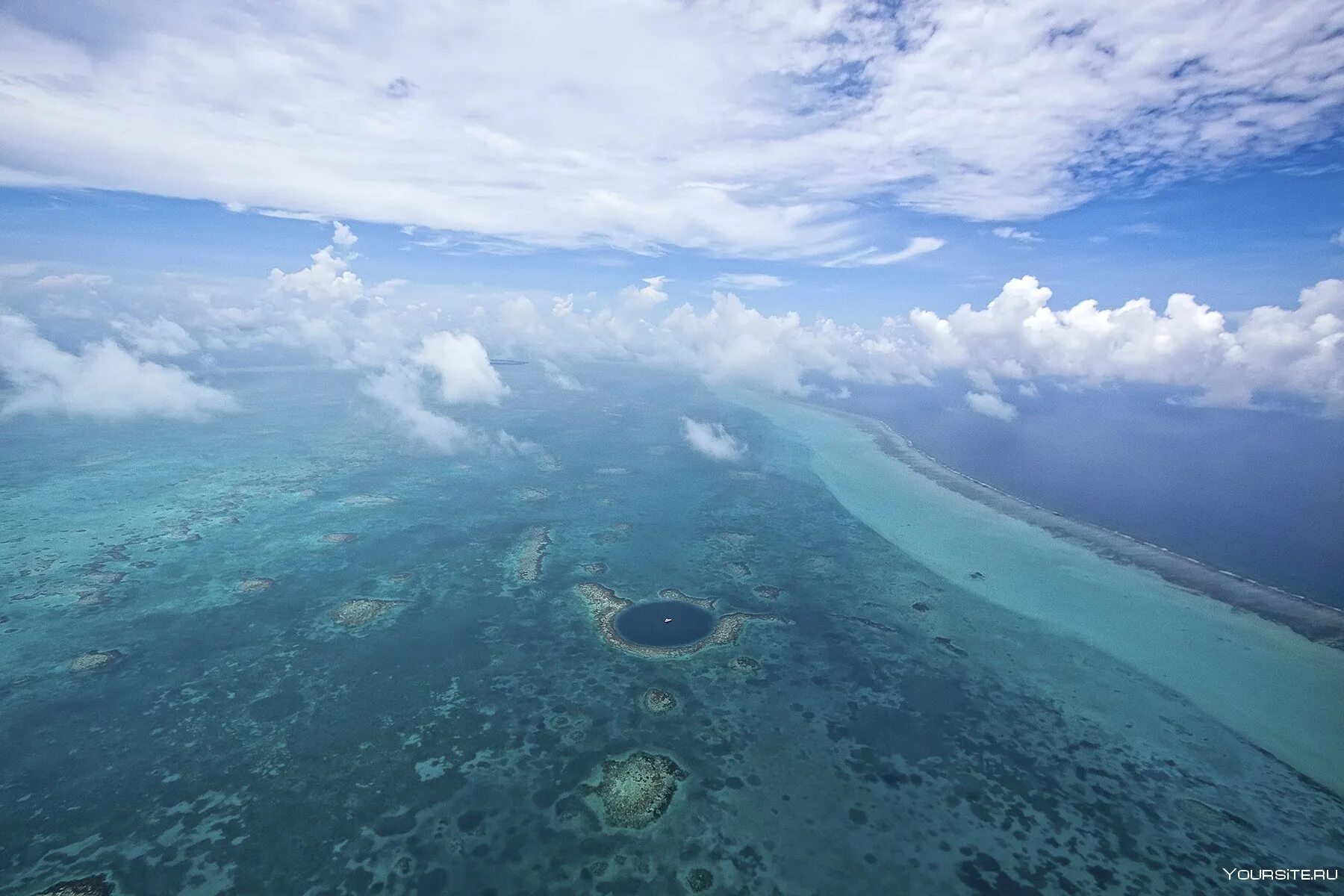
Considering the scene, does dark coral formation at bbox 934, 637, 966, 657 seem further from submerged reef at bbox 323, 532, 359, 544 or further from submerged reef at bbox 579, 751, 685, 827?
submerged reef at bbox 323, 532, 359, 544

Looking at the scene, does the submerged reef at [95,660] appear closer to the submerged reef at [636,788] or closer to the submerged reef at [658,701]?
the submerged reef at [636,788]

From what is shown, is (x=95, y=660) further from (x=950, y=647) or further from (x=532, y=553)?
(x=950, y=647)

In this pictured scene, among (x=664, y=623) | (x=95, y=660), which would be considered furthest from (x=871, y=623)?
(x=95, y=660)

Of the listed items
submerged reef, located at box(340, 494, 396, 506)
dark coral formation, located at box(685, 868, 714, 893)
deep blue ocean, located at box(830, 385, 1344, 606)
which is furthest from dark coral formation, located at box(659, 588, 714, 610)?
deep blue ocean, located at box(830, 385, 1344, 606)

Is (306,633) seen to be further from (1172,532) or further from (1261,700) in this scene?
(1172,532)

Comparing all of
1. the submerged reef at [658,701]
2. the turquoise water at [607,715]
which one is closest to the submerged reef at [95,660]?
the turquoise water at [607,715]

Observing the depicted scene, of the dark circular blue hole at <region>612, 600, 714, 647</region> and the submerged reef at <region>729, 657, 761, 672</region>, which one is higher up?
the submerged reef at <region>729, 657, 761, 672</region>
